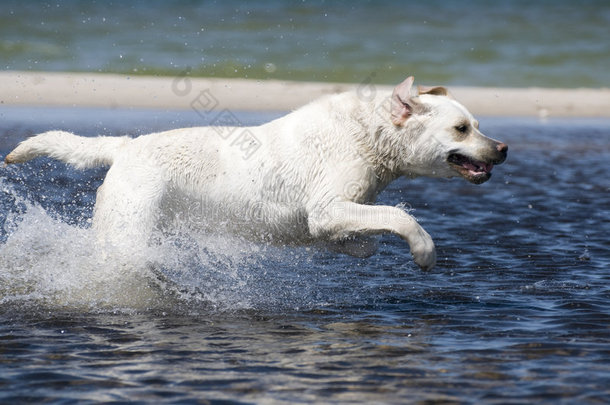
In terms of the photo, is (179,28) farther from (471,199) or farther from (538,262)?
(538,262)

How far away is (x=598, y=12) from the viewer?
43000 millimetres

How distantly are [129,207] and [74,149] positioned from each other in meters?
0.81

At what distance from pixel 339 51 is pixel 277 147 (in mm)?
25146

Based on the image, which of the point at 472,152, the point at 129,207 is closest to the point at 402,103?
the point at 472,152

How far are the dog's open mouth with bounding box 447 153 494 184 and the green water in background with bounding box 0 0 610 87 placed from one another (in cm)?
1867

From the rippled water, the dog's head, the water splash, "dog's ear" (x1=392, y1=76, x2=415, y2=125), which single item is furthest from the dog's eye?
the water splash

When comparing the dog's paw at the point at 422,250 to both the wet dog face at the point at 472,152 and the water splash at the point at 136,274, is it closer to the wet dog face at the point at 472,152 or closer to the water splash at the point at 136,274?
the wet dog face at the point at 472,152

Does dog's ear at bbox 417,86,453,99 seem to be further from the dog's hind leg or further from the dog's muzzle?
the dog's hind leg

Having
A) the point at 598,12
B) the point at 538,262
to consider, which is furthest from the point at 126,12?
the point at 538,262

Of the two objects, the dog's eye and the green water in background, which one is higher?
the green water in background

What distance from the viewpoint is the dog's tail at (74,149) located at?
266 inches

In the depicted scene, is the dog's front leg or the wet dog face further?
the wet dog face

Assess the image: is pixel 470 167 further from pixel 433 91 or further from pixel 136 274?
pixel 136 274

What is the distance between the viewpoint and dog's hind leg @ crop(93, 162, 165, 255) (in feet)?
20.9
